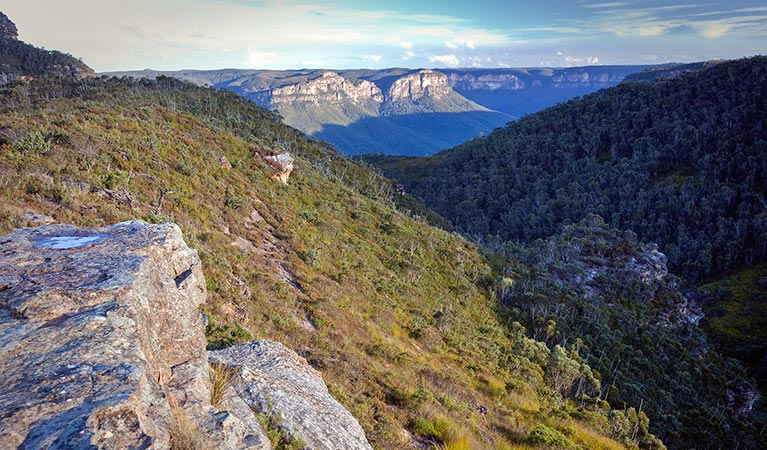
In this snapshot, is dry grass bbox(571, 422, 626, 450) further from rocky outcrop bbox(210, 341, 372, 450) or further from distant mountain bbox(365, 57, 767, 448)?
distant mountain bbox(365, 57, 767, 448)

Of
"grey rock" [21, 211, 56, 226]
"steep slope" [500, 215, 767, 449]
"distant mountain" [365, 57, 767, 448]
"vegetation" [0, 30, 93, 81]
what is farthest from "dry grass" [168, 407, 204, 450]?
"vegetation" [0, 30, 93, 81]

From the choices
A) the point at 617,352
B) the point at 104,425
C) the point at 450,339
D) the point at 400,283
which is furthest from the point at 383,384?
the point at 617,352

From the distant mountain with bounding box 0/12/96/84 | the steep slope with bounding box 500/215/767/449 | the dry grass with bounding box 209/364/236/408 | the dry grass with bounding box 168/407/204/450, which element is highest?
the distant mountain with bounding box 0/12/96/84

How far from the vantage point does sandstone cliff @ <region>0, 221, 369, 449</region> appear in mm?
4395

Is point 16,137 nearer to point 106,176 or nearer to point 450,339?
point 106,176

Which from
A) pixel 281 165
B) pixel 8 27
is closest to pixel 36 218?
pixel 281 165

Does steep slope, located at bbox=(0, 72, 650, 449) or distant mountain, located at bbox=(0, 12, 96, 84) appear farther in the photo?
distant mountain, located at bbox=(0, 12, 96, 84)

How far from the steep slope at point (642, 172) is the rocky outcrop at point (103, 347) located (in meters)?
110

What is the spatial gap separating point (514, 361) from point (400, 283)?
9055mm

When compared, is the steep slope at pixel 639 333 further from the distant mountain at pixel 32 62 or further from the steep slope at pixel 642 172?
the distant mountain at pixel 32 62

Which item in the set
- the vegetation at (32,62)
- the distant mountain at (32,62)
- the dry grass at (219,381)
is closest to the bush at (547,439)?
the dry grass at (219,381)

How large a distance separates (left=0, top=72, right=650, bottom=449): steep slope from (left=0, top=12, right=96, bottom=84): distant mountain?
101m

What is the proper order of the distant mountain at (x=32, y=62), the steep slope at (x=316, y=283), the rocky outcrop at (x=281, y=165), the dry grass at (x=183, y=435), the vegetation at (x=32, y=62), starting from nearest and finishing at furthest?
the dry grass at (x=183, y=435), the steep slope at (x=316, y=283), the rocky outcrop at (x=281, y=165), the distant mountain at (x=32, y=62), the vegetation at (x=32, y=62)

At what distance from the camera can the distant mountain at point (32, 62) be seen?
10869cm
